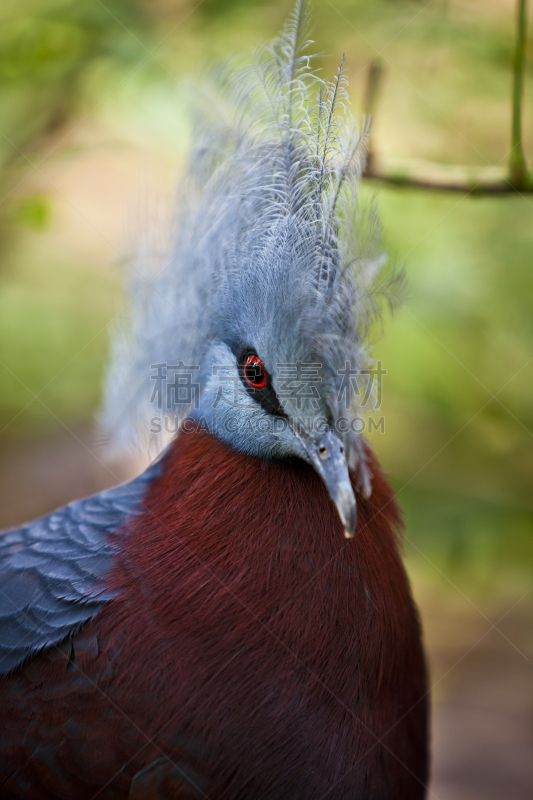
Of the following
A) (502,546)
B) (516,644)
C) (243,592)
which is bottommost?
(516,644)

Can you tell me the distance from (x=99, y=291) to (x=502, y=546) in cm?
407

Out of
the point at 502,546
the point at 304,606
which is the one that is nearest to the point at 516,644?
the point at 502,546

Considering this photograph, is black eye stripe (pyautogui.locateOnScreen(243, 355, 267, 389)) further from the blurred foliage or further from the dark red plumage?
the blurred foliage

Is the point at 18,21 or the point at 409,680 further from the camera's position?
the point at 18,21

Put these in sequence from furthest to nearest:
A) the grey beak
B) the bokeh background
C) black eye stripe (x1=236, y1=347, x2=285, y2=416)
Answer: the bokeh background
black eye stripe (x1=236, y1=347, x2=285, y2=416)
the grey beak

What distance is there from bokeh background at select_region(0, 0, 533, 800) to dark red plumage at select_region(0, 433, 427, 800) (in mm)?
1067

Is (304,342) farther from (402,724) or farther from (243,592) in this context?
(402,724)

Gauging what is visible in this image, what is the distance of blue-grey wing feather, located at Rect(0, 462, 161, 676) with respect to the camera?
1.67 m

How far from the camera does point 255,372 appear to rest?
1.63m

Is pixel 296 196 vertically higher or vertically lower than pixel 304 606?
higher

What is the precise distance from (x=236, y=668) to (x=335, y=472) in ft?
1.76

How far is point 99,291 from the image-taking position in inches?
220

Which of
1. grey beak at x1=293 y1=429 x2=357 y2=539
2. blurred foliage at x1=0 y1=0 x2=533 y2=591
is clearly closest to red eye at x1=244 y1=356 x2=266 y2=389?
grey beak at x1=293 y1=429 x2=357 y2=539

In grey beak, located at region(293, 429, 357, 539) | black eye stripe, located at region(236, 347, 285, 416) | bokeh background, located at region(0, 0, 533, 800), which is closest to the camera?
grey beak, located at region(293, 429, 357, 539)
